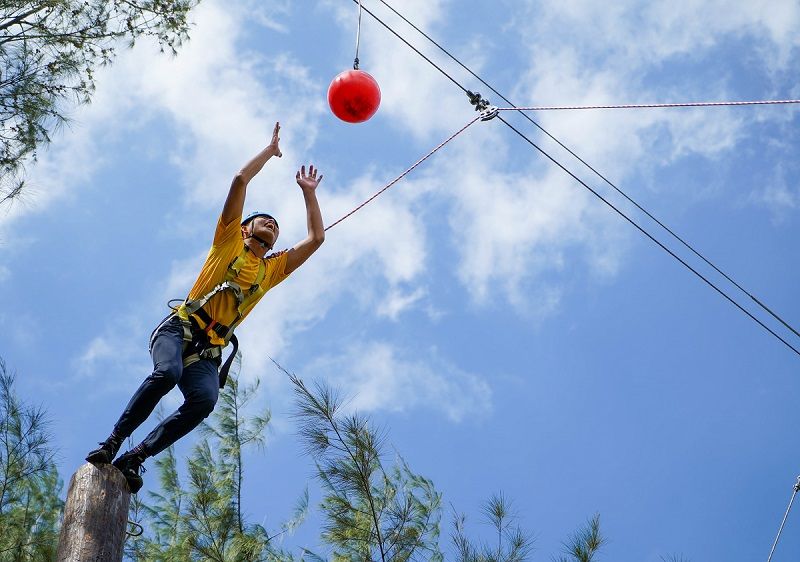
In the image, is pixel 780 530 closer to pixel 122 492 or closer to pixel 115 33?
pixel 122 492

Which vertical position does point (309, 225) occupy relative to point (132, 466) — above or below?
above

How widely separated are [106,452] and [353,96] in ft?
5.99

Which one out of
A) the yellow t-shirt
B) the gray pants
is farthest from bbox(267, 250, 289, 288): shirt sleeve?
the gray pants

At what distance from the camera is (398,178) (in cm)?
516

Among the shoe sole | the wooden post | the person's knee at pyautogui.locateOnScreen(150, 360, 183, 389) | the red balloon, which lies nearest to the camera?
the wooden post

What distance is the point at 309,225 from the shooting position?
4.43 m

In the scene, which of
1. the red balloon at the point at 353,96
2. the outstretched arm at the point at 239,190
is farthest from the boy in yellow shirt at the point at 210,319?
the red balloon at the point at 353,96

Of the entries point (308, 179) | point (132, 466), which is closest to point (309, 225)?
point (308, 179)

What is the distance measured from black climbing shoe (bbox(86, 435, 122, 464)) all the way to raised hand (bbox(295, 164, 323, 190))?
4.37 feet

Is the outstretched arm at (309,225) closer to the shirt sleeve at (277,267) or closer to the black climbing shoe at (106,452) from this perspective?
the shirt sleeve at (277,267)

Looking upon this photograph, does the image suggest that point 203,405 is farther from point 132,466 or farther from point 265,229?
point 265,229

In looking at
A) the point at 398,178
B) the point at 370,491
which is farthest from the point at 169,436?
the point at 370,491

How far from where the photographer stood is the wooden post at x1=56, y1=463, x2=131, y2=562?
3.36 m

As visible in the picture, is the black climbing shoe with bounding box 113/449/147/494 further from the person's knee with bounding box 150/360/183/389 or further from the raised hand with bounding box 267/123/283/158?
the raised hand with bounding box 267/123/283/158
